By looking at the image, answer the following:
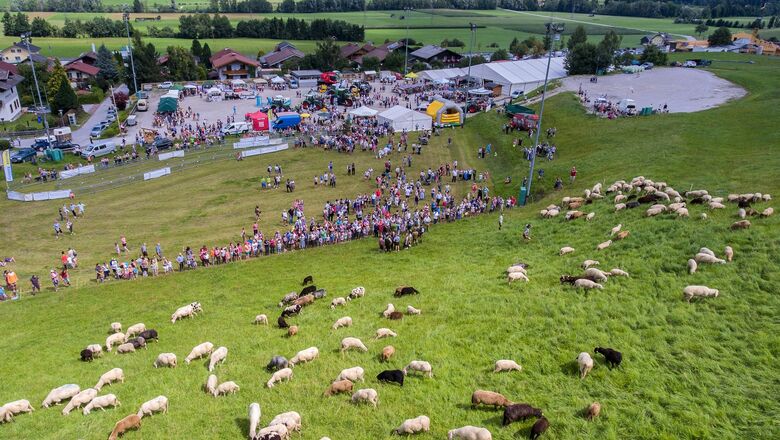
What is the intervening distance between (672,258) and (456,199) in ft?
70.9

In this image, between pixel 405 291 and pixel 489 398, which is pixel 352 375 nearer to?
pixel 489 398

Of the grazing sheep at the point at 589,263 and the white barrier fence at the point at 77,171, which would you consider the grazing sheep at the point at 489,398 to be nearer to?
the grazing sheep at the point at 589,263

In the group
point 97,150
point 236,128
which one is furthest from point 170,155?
point 236,128

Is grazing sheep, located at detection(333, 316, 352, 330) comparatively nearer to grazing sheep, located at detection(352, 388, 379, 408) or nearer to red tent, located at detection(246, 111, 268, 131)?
grazing sheep, located at detection(352, 388, 379, 408)

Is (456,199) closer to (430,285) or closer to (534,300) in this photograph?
(430,285)

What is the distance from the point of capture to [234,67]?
110m

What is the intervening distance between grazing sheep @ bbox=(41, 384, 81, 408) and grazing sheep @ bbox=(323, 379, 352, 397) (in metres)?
9.15

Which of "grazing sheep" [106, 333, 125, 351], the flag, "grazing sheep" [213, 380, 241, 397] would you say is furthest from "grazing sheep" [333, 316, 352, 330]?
the flag

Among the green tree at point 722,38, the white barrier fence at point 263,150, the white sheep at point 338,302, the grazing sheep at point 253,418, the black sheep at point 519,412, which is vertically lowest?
the white sheep at point 338,302

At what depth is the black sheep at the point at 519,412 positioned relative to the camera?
43.4ft

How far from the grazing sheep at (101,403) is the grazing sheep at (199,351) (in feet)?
10.1

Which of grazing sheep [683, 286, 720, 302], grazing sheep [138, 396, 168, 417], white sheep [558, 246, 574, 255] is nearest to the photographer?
grazing sheep [138, 396, 168, 417]

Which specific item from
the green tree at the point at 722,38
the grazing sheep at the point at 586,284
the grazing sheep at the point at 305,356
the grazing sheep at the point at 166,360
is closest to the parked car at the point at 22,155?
the grazing sheep at the point at 166,360

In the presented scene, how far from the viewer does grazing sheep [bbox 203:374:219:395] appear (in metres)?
16.4
